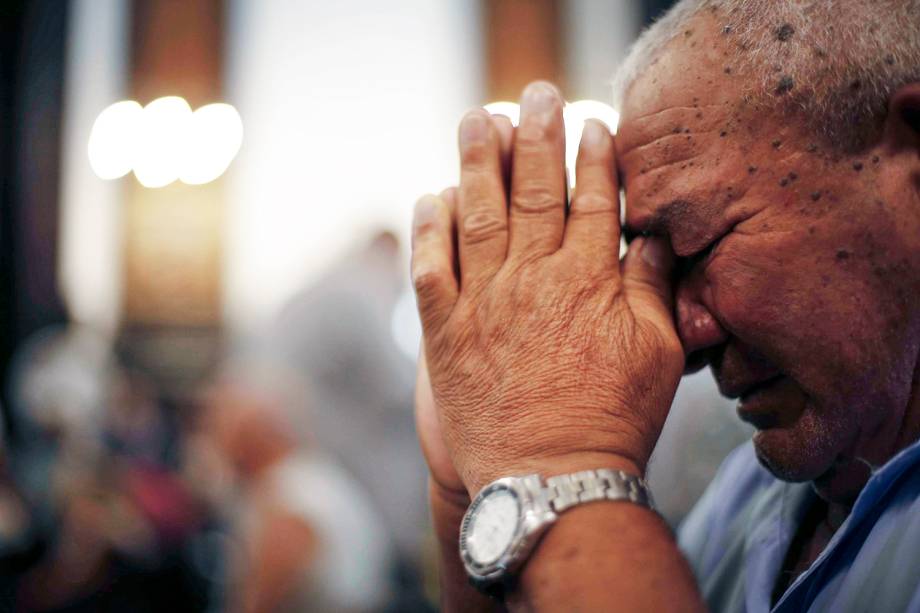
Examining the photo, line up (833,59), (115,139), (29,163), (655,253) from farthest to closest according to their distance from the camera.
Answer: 1. (29,163)
2. (115,139)
3. (655,253)
4. (833,59)

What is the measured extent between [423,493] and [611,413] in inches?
95.9

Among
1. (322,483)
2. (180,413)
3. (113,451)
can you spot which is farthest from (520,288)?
(180,413)

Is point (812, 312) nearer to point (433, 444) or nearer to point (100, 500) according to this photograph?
point (433, 444)

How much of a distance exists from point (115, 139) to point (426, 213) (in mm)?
5152

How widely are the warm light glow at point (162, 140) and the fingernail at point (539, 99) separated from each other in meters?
4.92

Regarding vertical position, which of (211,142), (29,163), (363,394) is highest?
(211,142)

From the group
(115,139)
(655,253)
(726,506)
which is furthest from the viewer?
(115,139)

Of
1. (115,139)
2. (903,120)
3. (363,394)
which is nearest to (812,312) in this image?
(903,120)

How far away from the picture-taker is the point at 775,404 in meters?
0.97

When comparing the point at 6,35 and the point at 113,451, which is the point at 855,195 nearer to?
the point at 113,451

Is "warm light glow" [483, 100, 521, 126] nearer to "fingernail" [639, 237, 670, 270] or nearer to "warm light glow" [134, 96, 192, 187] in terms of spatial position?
"fingernail" [639, 237, 670, 270]

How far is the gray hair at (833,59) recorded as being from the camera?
0.89 m

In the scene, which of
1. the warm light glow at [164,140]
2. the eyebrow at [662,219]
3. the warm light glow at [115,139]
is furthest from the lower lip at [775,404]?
the warm light glow at [115,139]

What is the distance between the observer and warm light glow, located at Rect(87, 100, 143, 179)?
18.0 feet
